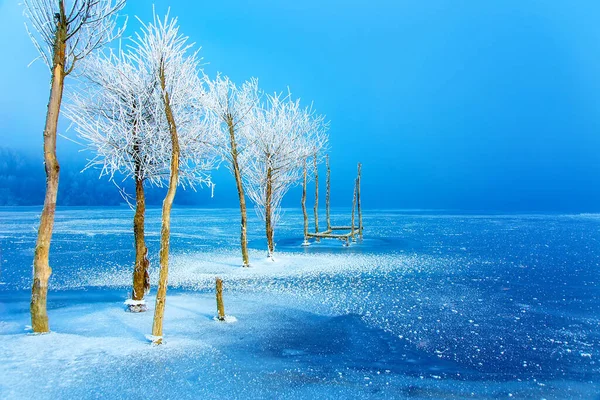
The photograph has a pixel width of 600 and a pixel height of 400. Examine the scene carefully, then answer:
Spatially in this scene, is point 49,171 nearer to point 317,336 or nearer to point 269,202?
point 317,336

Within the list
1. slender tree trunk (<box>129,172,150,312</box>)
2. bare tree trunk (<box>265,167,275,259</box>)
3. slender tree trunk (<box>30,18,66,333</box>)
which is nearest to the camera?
slender tree trunk (<box>30,18,66,333</box>)

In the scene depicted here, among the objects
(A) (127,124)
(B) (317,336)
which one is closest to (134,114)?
(A) (127,124)

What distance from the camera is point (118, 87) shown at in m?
10.6

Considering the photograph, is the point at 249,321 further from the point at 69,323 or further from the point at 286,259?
the point at 286,259

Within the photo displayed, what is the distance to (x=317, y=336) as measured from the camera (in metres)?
9.71

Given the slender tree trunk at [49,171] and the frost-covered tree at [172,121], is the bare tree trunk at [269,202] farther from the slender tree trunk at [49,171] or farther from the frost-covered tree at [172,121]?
the slender tree trunk at [49,171]

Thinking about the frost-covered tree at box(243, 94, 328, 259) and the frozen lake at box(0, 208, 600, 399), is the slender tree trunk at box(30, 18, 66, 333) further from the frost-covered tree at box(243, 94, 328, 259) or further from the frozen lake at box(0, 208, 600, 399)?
the frost-covered tree at box(243, 94, 328, 259)

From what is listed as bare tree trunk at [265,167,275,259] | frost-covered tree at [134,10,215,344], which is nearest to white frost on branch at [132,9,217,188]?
frost-covered tree at [134,10,215,344]

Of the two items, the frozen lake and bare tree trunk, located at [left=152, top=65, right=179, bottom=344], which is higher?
bare tree trunk, located at [left=152, top=65, right=179, bottom=344]

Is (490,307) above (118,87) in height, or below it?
below

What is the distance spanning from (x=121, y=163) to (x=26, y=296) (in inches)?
271

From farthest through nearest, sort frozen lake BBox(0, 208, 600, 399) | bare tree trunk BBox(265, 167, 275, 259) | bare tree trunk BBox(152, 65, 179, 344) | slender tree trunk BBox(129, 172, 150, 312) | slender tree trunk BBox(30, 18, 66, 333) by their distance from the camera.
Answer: bare tree trunk BBox(265, 167, 275, 259)
slender tree trunk BBox(129, 172, 150, 312)
slender tree trunk BBox(30, 18, 66, 333)
bare tree trunk BBox(152, 65, 179, 344)
frozen lake BBox(0, 208, 600, 399)

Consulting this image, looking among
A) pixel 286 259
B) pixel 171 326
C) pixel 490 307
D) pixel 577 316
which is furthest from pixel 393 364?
pixel 286 259

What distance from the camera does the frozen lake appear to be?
707 cm
